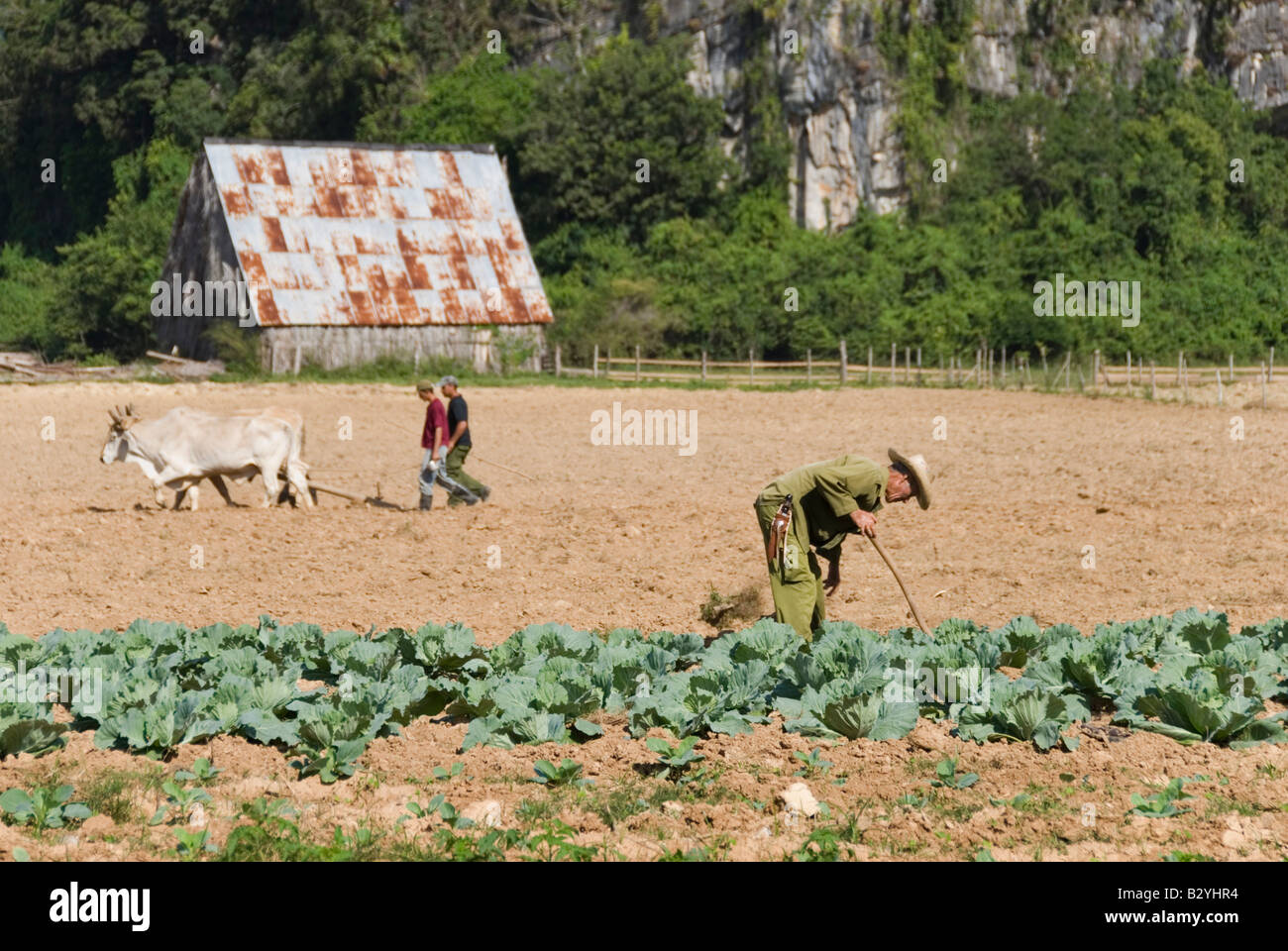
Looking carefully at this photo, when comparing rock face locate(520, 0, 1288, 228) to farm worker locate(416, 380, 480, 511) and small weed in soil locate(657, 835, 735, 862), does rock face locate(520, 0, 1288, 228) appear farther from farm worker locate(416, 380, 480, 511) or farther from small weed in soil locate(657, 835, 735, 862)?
small weed in soil locate(657, 835, 735, 862)

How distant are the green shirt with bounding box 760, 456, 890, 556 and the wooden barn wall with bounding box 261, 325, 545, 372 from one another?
30759 millimetres

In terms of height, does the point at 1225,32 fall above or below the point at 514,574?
above

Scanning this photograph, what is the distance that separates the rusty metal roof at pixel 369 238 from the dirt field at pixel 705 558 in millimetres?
6975

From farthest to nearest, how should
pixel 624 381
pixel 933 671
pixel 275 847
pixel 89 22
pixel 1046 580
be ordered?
pixel 89 22
pixel 624 381
pixel 1046 580
pixel 933 671
pixel 275 847

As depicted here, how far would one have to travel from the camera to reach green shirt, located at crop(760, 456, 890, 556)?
10414mm

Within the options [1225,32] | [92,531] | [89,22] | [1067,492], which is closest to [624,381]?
[1067,492]

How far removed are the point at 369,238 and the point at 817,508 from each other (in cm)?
3235

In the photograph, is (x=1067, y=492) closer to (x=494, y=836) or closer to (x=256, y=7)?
(x=494, y=836)

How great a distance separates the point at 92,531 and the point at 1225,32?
4942 centimetres

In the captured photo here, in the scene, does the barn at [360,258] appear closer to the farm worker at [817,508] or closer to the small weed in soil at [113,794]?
the farm worker at [817,508]

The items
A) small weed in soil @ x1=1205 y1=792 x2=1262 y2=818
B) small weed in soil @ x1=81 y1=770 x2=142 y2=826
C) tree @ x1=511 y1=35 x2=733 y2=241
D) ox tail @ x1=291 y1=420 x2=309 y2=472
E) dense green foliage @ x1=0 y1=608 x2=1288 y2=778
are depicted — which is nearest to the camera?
small weed in soil @ x1=1205 y1=792 x2=1262 y2=818

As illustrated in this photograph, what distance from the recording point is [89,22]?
2581 inches

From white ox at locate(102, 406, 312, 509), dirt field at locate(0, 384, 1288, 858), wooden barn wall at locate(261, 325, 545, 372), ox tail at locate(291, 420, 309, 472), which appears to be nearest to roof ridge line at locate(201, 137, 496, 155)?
wooden barn wall at locate(261, 325, 545, 372)

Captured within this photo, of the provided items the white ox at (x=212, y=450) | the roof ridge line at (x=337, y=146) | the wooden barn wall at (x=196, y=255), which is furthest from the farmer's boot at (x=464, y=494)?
the roof ridge line at (x=337, y=146)
